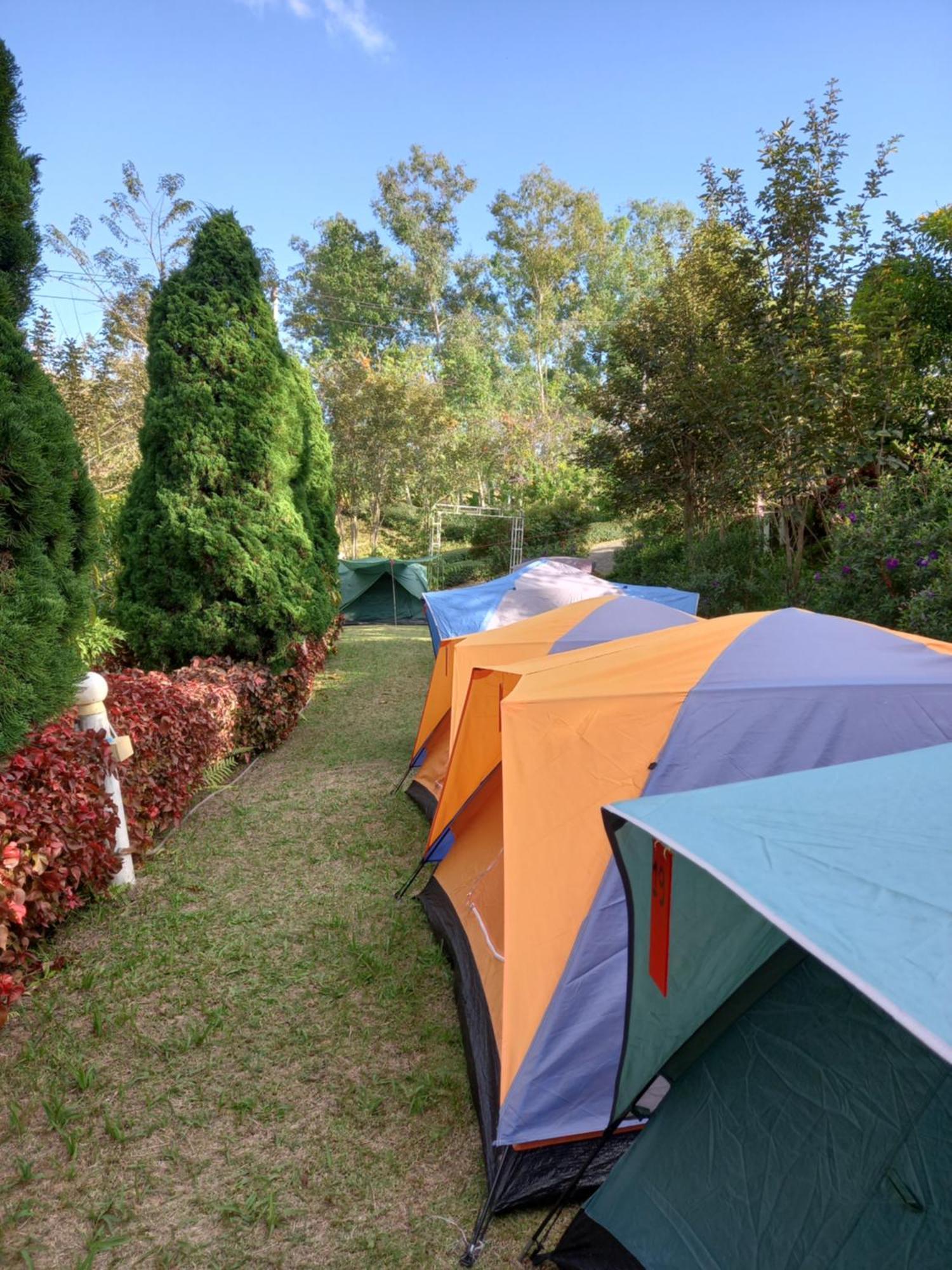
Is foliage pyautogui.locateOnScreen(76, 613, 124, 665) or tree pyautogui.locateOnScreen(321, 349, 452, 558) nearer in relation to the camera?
foliage pyautogui.locateOnScreen(76, 613, 124, 665)

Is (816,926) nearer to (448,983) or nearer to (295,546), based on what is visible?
(448,983)

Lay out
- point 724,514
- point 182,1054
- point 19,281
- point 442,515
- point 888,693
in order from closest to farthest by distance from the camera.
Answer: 1. point 888,693
2. point 182,1054
3. point 19,281
4. point 724,514
5. point 442,515

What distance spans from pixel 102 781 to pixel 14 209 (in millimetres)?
2490

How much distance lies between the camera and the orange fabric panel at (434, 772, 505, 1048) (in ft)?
8.36

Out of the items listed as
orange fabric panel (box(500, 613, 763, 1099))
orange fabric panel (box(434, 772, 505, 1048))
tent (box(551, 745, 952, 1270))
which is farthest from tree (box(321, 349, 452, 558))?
tent (box(551, 745, 952, 1270))

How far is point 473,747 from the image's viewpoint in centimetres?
335

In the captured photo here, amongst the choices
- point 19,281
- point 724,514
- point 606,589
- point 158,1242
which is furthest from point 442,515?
point 158,1242

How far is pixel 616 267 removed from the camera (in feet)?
104

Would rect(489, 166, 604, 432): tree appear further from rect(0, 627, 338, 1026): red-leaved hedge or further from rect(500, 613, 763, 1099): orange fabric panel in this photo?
rect(500, 613, 763, 1099): orange fabric panel

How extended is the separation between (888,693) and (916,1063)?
122cm

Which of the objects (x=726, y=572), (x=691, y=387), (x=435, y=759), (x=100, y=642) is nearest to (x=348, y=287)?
(x=691, y=387)

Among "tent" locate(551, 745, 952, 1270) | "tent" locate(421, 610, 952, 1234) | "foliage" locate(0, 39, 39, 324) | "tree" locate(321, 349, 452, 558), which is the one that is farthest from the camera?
"tree" locate(321, 349, 452, 558)

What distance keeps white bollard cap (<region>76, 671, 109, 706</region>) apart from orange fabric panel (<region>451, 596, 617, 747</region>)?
1.75m

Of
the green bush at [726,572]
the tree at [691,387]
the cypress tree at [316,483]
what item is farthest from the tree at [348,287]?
the cypress tree at [316,483]
